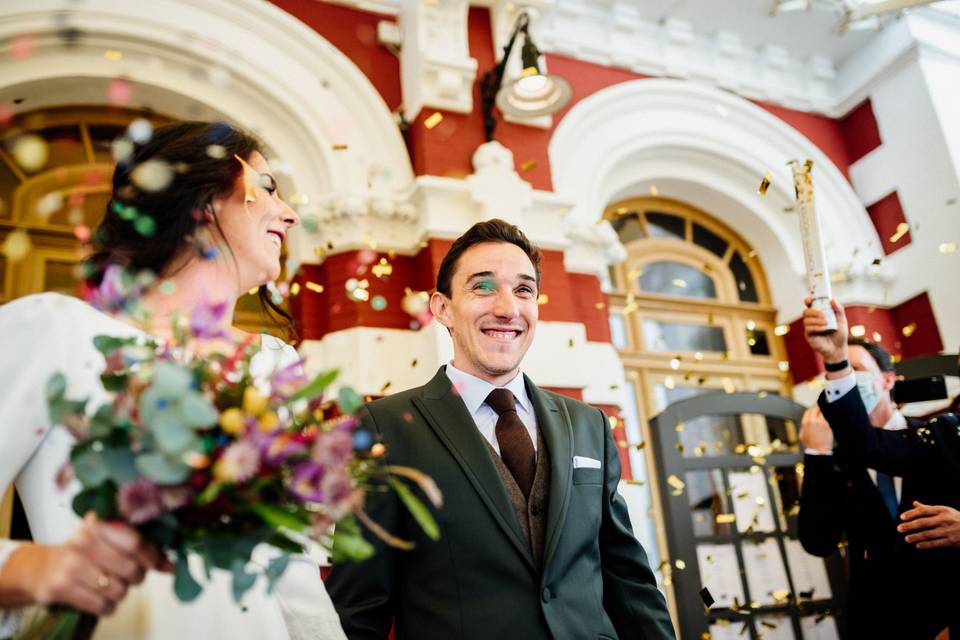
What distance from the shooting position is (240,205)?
158 cm

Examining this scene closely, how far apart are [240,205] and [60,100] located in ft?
10.2

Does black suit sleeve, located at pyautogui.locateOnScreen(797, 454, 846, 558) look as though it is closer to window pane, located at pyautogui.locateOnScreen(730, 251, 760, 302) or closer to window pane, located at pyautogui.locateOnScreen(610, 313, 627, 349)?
window pane, located at pyautogui.locateOnScreen(610, 313, 627, 349)

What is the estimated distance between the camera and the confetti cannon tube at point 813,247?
2.23m

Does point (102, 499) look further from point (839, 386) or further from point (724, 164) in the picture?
point (724, 164)

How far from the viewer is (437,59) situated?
4.22 metres

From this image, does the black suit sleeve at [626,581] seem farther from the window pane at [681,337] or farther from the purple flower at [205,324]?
the window pane at [681,337]

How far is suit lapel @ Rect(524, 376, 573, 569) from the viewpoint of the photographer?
1744mm

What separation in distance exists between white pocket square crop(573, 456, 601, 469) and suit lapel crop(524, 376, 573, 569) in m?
0.03

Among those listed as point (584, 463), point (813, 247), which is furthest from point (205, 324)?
point (813, 247)

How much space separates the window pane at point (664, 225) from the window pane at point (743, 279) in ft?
1.58

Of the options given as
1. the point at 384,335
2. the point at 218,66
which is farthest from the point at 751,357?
the point at 218,66

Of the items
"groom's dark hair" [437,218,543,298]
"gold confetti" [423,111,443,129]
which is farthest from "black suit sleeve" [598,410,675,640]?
"gold confetti" [423,111,443,129]

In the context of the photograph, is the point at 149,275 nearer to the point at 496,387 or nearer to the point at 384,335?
the point at 496,387

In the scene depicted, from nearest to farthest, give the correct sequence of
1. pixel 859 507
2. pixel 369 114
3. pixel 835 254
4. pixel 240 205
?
pixel 240 205, pixel 859 507, pixel 369 114, pixel 835 254
